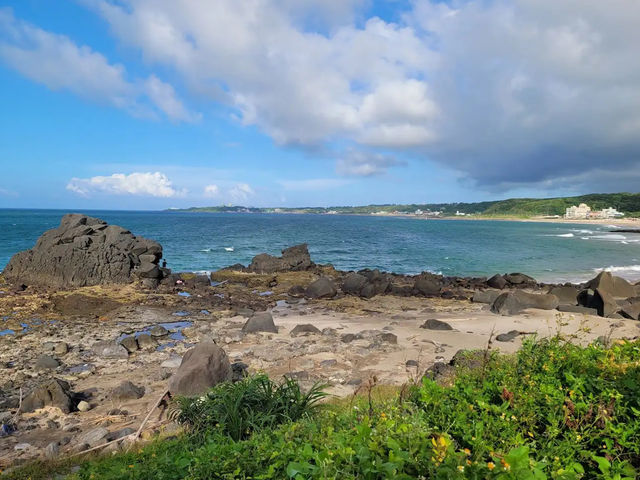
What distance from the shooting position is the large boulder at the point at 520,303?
712 inches

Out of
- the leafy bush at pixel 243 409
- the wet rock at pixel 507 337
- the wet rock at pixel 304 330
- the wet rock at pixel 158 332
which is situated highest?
the leafy bush at pixel 243 409

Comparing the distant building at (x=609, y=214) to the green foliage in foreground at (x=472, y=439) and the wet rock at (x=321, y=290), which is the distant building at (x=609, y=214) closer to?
the wet rock at (x=321, y=290)

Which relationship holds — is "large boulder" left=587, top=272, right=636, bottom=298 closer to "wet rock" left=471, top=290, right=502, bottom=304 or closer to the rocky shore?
the rocky shore

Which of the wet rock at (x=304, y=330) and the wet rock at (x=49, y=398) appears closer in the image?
the wet rock at (x=49, y=398)

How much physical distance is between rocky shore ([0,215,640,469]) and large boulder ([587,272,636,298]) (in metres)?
0.08

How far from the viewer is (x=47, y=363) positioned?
37.3ft

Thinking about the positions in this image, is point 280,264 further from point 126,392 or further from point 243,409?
point 243,409

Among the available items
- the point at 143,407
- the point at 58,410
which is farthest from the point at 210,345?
the point at 58,410

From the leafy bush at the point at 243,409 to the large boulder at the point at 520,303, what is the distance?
45.7ft

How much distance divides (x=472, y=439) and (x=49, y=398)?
883 centimetres

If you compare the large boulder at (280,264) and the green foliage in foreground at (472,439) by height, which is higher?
the green foliage in foreground at (472,439)

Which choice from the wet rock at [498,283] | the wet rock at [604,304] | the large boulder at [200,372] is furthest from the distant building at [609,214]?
the large boulder at [200,372]

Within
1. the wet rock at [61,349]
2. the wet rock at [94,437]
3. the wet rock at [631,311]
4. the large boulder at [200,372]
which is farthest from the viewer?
the wet rock at [631,311]

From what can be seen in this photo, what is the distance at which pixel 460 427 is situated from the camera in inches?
165
